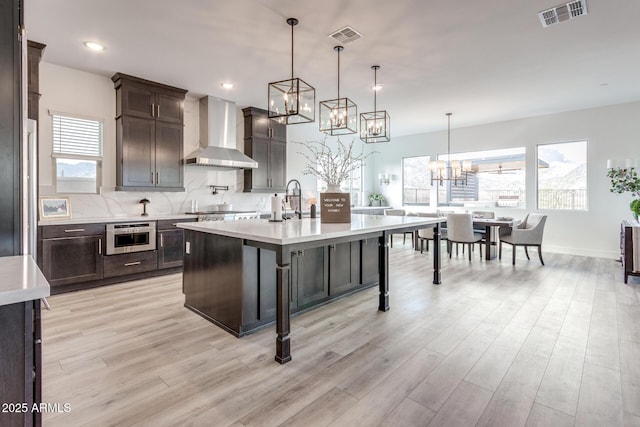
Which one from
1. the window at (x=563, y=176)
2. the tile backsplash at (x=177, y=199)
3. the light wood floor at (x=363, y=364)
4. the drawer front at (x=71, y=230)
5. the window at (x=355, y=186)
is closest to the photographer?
the light wood floor at (x=363, y=364)

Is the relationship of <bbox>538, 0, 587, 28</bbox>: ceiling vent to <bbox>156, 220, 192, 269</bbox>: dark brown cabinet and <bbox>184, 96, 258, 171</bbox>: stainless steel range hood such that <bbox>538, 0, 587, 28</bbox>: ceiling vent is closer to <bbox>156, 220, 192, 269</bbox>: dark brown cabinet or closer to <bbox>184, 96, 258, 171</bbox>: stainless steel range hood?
<bbox>184, 96, 258, 171</bbox>: stainless steel range hood

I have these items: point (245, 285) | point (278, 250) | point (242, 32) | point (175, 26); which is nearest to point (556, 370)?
point (278, 250)

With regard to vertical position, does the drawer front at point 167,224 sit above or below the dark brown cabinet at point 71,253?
above

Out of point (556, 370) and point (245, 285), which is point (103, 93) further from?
point (556, 370)

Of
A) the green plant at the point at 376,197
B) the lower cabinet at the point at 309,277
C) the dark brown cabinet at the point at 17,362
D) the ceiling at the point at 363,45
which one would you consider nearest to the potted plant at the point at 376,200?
the green plant at the point at 376,197

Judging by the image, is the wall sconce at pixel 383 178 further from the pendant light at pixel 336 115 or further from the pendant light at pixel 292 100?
the pendant light at pixel 292 100

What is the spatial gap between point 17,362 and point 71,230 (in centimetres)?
367

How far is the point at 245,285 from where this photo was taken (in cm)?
260

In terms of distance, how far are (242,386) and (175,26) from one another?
338 centimetres

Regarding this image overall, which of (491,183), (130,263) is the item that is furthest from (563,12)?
(130,263)

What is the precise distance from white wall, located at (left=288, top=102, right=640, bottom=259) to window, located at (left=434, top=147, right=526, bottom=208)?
0.62ft

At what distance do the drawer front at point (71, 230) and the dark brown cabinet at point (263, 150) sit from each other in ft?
8.70

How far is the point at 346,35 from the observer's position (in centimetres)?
337

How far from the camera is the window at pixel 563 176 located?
6.54m
